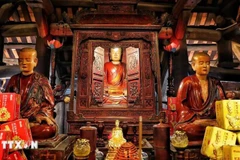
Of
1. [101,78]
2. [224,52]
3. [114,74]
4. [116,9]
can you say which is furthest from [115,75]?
[224,52]

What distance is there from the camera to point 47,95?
10.5 feet

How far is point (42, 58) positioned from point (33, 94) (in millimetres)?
3138

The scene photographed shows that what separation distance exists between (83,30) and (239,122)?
2.98 metres

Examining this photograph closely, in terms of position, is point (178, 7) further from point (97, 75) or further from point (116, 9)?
point (97, 75)

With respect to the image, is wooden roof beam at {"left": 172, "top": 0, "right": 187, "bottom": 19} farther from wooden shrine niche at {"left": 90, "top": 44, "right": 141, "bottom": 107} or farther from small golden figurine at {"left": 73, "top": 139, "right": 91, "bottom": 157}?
small golden figurine at {"left": 73, "top": 139, "right": 91, "bottom": 157}

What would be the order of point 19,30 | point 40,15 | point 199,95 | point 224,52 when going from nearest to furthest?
1. point 199,95
2. point 40,15
3. point 19,30
4. point 224,52

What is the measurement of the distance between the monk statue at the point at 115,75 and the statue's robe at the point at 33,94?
1507 mm

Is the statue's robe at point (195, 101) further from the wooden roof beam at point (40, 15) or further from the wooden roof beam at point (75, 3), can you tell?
the wooden roof beam at point (75, 3)

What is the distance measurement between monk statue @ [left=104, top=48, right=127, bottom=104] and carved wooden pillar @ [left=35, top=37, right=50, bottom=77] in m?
2.10

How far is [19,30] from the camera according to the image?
255 inches

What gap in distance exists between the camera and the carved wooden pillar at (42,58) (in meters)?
5.99

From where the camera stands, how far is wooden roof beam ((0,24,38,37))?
20.9ft

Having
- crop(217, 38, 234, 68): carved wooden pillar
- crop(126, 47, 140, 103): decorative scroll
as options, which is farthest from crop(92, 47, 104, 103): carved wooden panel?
crop(217, 38, 234, 68): carved wooden pillar

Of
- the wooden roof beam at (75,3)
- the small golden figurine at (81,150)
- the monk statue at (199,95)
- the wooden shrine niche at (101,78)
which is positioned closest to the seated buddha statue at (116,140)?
the small golden figurine at (81,150)
